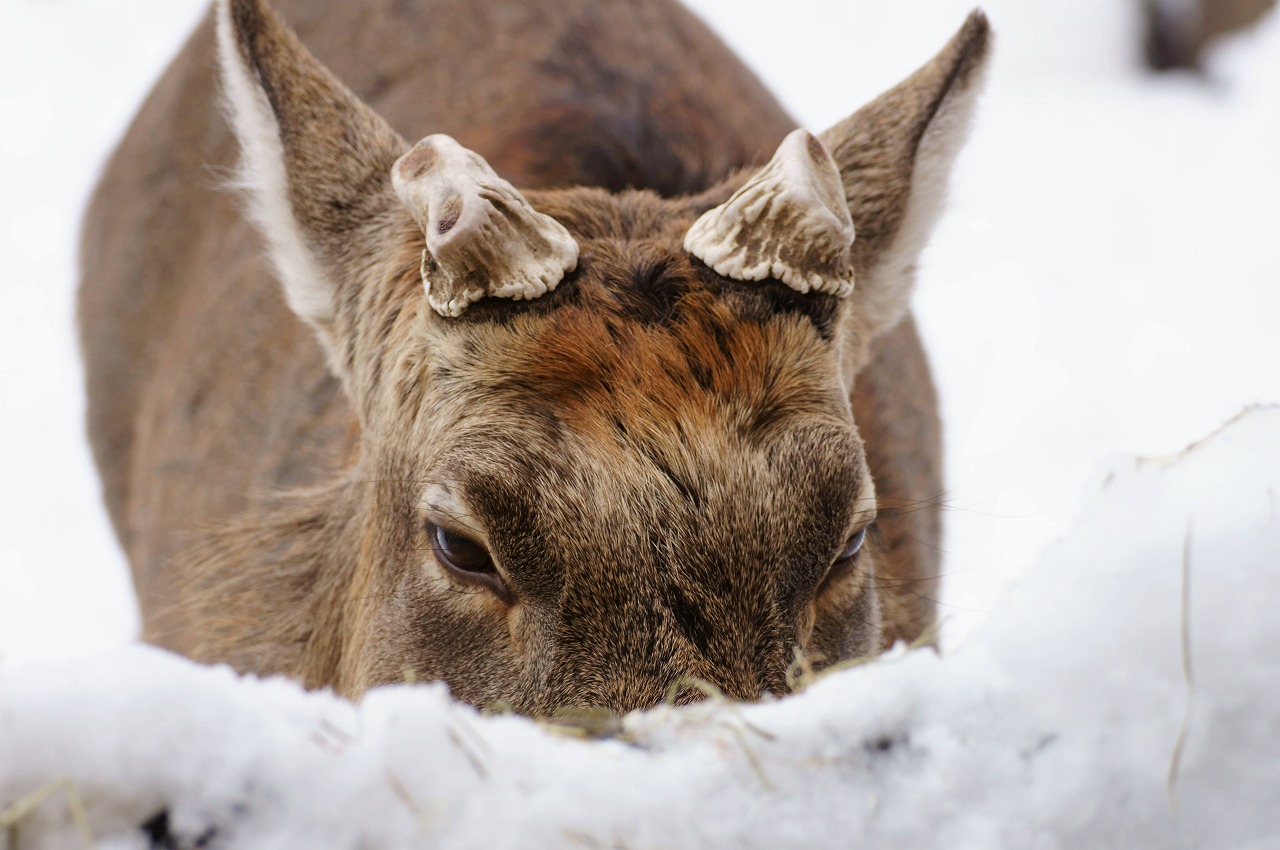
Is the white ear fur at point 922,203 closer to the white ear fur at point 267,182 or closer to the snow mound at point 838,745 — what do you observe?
the white ear fur at point 267,182

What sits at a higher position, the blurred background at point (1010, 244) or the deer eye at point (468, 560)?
the deer eye at point (468, 560)

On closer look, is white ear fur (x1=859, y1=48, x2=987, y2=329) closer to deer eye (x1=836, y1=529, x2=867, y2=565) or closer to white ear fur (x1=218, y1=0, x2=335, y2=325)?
deer eye (x1=836, y1=529, x2=867, y2=565)

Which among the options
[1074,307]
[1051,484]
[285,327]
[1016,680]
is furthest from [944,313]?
[1016,680]

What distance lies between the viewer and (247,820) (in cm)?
158

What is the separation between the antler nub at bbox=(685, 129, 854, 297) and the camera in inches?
108

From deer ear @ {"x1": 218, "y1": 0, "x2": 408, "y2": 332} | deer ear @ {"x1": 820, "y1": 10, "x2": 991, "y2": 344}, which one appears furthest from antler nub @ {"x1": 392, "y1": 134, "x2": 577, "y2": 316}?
deer ear @ {"x1": 820, "y1": 10, "x2": 991, "y2": 344}

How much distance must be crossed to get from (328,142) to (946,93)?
1.79 meters

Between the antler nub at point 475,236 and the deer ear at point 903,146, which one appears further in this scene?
the deer ear at point 903,146

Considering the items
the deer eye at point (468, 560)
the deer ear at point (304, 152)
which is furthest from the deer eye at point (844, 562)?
the deer ear at point (304, 152)

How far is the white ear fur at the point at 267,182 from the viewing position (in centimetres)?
338

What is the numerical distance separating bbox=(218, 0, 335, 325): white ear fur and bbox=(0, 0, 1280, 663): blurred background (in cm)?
277

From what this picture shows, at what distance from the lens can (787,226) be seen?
277 cm

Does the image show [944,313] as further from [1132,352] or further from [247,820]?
[247,820]

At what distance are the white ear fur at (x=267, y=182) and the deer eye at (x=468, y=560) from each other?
1.16m
